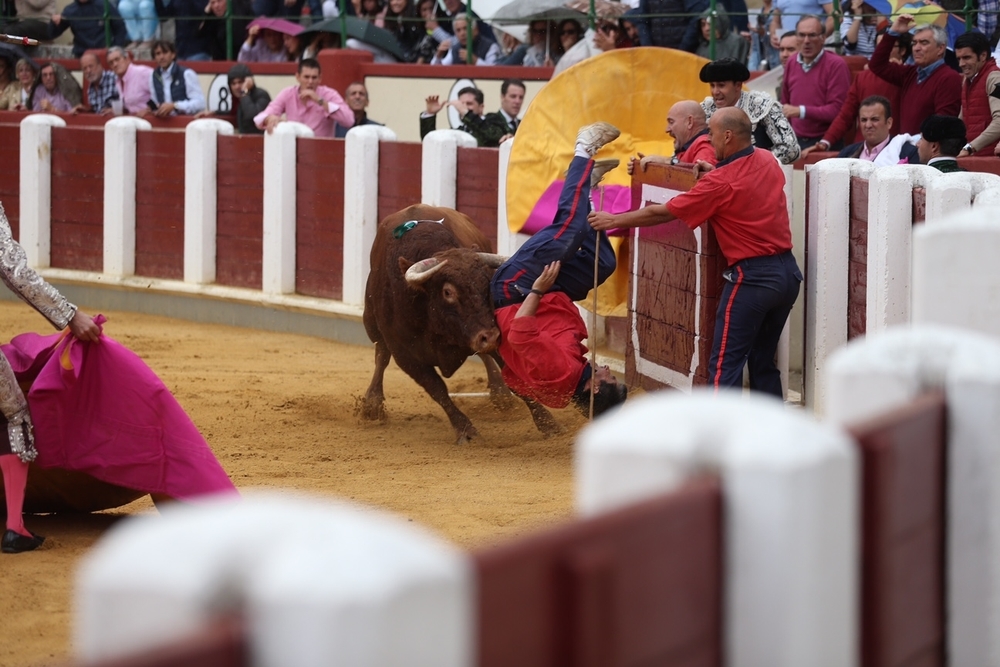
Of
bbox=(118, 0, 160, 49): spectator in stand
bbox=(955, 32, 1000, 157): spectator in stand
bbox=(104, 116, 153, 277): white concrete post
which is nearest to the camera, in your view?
bbox=(955, 32, 1000, 157): spectator in stand

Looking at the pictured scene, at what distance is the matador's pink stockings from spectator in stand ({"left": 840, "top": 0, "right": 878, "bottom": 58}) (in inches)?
267

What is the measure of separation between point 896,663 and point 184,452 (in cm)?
319

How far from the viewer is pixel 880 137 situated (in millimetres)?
7754

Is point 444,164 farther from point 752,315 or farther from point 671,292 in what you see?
point 752,315

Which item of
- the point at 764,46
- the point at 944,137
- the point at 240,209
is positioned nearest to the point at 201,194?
the point at 240,209

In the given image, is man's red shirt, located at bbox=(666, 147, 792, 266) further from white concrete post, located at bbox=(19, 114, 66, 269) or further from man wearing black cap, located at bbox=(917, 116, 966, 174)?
white concrete post, located at bbox=(19, 114, 66, 269)

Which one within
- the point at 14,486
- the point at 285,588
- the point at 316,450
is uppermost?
the point at 285,588

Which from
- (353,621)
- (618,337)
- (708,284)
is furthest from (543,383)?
(353,621)

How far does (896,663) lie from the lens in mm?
2486

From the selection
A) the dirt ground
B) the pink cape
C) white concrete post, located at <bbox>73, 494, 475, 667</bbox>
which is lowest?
the dirt ground

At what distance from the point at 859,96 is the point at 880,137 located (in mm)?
941

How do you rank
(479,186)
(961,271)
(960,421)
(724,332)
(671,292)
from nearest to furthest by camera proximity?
(960,421) → (961,271) → (724,332) → (671,292) → (479,186)

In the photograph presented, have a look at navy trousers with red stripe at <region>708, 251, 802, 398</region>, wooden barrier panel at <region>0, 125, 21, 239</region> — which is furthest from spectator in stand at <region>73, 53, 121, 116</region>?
navy trousers with red stripe at <region>708, 251, 802, 398</region>

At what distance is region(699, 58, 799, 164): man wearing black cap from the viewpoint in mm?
7309
